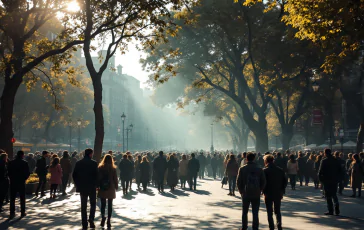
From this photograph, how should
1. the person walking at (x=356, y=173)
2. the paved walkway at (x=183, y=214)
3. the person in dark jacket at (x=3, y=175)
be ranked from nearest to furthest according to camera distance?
the paved walkway at (x=183, y=214)
the person in dark jacket at (x=3, y=175)
the person walking at (x=356, y=173)

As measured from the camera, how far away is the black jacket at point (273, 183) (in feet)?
40.3

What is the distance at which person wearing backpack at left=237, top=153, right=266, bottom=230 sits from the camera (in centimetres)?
1166

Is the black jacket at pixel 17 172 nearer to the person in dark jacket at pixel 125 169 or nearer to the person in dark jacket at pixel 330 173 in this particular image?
the person in dark jacket at pixel 330 173

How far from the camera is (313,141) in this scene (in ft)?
234

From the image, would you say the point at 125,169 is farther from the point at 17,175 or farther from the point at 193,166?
the point at 17,175

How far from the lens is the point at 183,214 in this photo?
16.4 metres

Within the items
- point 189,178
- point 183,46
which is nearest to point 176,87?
point 183,46

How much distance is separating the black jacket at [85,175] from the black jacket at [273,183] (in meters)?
3.79

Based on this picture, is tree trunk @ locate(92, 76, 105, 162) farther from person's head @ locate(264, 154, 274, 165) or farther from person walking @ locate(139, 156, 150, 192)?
person's head @ locate(264, 154, 274, 165)

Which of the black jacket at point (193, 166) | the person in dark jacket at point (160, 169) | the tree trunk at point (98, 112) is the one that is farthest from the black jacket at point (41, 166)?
the black jacket at point (193, 166)

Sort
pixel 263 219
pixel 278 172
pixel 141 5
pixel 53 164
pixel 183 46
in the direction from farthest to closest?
pixel 183 46 → pixel 141 5 → pixel 53 164 → pixel 263 219 → pixel 278 172

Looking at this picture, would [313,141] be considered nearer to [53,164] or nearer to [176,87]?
[176,87]

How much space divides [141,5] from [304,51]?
607 inches

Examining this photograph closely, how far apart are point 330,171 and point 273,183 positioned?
4.17 meters
